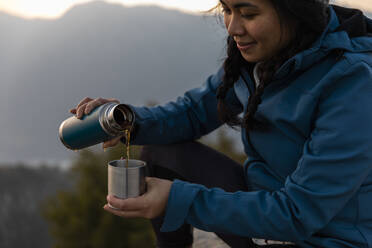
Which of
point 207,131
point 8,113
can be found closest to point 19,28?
point 8,113

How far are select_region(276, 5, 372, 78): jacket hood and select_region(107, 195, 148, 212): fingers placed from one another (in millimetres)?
657

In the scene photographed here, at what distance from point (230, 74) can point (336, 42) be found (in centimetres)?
58

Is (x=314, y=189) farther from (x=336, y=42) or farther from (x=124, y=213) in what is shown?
(x=124, y=213)

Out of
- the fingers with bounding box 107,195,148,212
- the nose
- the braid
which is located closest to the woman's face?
the nose

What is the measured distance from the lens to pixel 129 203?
54.7 inches

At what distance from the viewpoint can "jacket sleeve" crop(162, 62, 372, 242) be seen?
1296mm

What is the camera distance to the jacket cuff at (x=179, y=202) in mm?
1435

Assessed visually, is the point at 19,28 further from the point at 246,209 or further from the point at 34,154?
the point at 246,209

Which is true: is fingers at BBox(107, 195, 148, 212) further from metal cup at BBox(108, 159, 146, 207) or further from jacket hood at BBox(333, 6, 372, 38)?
jacket hood at BBox(333, 6, 372, 38)

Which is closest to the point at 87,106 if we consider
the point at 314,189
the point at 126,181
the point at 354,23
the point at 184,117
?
the point at 126,181

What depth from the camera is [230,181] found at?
1976 millimetres

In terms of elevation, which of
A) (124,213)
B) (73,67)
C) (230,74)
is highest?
(230,74)

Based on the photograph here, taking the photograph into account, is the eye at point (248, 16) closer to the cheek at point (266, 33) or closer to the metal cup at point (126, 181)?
the cheek at point (266, 33)

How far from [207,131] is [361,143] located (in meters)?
1.10
